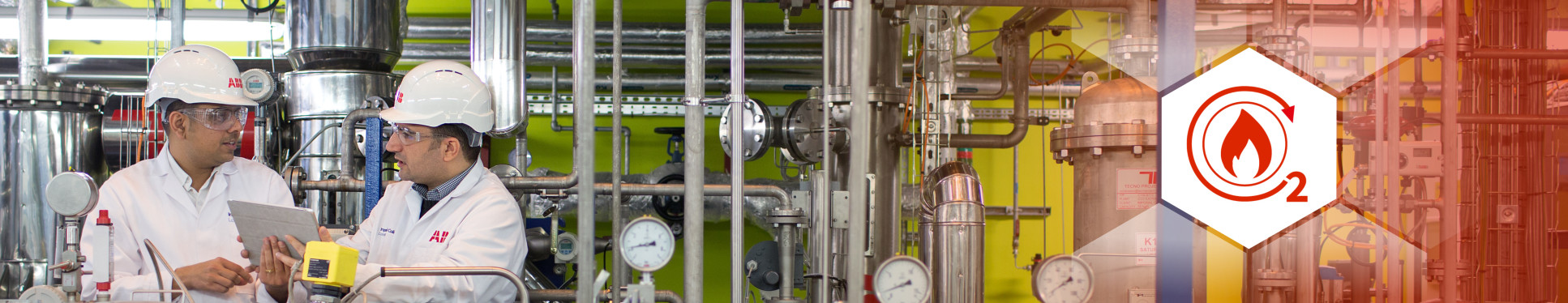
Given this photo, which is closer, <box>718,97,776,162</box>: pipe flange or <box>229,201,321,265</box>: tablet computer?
<box>229,201,321,265</box>: tablet computer

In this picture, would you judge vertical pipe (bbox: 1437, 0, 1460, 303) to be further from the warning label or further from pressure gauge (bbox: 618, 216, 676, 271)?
pressure gauge (bbox: 618, 216, 676, 271)

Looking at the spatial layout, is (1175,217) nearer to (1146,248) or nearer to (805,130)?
(1146,248)

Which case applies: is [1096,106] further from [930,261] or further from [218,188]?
[218,188]

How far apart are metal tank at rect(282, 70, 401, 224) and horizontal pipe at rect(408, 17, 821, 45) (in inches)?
34.4

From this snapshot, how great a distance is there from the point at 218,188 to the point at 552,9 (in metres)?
1.92

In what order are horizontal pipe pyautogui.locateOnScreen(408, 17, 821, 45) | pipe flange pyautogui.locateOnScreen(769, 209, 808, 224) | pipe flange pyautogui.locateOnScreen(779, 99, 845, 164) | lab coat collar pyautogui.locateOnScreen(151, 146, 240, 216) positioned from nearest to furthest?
lab coat collar pyautogui.locateOnScreen(151, 146, 240, 216)
pipe flange pyautogui.locateOnScreen(769, 209, 808, 224)
pipe flange pyautogui.locateOnScreen(779, 99, 845, 164)
horizontal pipe pyautogui.locateOnScreen(408, 17, 821, 45)

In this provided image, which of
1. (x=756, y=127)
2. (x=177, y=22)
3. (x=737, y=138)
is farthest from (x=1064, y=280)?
(x=177, y=22)

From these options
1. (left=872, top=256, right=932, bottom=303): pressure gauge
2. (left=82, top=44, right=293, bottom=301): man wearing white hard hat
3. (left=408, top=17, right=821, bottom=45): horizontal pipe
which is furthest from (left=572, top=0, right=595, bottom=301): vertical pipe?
(left=408, top=17, right=821, bottom=45): horizontal pipe

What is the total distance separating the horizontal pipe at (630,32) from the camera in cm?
417

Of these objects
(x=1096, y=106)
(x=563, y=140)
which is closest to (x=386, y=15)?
(x=563, y=140)

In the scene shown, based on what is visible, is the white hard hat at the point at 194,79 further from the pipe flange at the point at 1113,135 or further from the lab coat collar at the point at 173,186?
the pipe flange at the point at 1113,135

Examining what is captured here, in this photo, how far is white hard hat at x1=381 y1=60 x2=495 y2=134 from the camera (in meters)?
2.50

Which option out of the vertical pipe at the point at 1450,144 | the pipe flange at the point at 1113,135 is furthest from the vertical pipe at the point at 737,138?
the vertical pipe at the point at 1450,144

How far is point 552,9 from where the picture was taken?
4.34 metres
